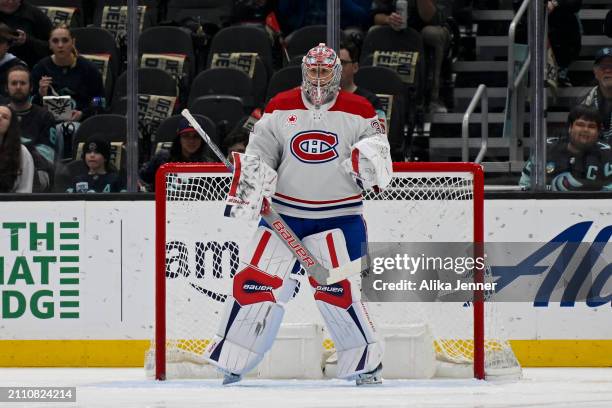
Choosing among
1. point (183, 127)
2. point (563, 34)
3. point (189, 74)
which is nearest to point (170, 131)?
point (183, 127)

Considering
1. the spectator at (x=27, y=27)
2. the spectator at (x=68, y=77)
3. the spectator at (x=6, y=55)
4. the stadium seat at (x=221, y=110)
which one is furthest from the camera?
the spectator at (x=27, y=27)

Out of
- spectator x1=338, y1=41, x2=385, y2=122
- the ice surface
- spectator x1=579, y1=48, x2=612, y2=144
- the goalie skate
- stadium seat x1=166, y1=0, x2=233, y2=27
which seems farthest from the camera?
stadium seat x1=166, y1=0, x2=233, y2=27

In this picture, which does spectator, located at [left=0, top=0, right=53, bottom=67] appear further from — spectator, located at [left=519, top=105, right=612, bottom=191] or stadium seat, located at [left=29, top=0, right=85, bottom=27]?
spectator, located at [left=519, top=105, right=612, bottom=191]

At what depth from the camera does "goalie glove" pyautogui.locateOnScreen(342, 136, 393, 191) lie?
5.98 m

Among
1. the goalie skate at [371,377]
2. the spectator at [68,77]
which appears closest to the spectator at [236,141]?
the spectator at [68,77]

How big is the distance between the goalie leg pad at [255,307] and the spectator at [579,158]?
163cm

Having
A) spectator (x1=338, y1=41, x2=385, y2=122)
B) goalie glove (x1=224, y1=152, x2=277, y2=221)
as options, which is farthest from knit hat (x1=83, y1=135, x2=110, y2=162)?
goalie glove (x1=224, y1=152, x2=277, y2=221)

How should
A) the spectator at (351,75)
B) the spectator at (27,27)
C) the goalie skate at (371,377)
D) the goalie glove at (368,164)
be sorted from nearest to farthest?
the goalie glove at (368,164) < the goalie skate at (371,377) < the spectator at (351,75) < the spectator at (27,27)

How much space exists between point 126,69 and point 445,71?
5.15ft

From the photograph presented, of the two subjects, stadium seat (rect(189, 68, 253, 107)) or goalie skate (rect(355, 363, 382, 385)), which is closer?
goalie skate (rect(355, 363, 382, 385))

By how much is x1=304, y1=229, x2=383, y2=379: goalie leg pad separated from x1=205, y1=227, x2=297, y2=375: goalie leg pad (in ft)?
0.43

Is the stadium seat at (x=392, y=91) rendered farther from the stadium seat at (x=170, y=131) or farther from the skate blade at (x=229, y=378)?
the skate blade at (x=229, y=378)

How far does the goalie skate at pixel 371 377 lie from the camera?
20.5 ft

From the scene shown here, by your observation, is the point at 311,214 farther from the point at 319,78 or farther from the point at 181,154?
the point at 181,154
